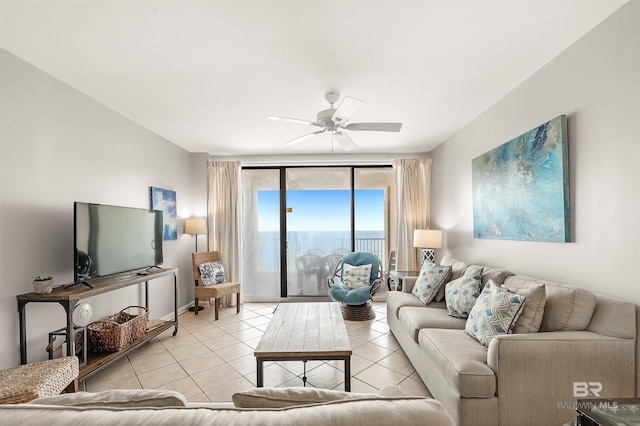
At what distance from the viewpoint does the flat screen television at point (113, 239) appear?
8.17ft

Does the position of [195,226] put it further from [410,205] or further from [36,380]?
[410,205]

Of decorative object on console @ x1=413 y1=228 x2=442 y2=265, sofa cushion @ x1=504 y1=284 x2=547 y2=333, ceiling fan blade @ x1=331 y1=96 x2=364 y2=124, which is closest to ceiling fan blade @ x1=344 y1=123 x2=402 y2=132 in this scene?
ceiling fan blade @ x1=331 y1=96 x2=364 y2=124

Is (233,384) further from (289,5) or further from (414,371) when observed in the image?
(289,5)

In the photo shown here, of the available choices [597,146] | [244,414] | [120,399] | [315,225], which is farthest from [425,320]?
[315,225]

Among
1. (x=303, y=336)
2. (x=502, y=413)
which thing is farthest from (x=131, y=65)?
(x=502, y=413)

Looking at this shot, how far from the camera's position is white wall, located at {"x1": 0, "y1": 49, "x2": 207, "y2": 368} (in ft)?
7.04

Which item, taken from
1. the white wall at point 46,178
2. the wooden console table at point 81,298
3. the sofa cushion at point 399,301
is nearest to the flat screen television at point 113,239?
the wooden console table at point 81,298

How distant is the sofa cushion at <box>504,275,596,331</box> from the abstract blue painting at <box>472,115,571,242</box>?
430 millimetres

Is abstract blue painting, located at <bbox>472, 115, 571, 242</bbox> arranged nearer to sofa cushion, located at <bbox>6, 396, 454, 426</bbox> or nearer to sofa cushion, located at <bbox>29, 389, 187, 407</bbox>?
sofa cushion, located at <bbox>6, 396, 454, 426</bbox>

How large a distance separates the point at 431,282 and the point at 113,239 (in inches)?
128

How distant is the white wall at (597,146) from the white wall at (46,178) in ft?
13.2

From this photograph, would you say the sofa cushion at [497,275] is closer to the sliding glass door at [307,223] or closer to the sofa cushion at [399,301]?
the sofa cushion at [399,301]

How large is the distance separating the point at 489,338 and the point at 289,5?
245 centimetres

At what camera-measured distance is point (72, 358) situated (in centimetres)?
213
